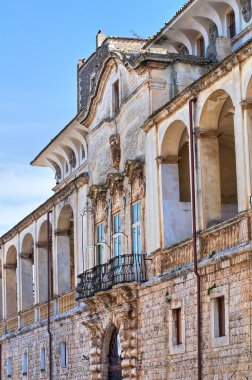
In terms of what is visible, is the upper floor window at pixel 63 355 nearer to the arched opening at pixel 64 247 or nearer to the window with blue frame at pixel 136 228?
the arched opening at pixel 64 247

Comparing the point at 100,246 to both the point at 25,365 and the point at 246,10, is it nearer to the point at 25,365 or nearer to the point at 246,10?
the point at 246,10

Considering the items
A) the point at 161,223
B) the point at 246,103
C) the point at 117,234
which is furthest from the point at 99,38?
the point at 246,103

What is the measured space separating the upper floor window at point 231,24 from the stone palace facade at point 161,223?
0.06 m

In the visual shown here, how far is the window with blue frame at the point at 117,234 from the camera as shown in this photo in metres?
33.7

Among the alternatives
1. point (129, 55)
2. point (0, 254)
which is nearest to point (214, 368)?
point (129, 55)

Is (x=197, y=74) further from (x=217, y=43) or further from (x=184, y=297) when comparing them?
(x=184, y=297)

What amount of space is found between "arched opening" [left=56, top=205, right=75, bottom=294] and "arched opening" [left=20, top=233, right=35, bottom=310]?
512 centimetres

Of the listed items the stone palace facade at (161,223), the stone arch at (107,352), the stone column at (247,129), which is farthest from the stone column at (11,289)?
the stone column at (247,129)

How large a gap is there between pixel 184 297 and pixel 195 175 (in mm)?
3269

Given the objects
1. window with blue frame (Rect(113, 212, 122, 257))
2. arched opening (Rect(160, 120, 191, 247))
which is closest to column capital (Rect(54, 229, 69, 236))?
window with blue frame (Rect(113, 212, 122, 257))

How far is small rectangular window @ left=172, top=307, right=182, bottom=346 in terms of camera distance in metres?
28.1

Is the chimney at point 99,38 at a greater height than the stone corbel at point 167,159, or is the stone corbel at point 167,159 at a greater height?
the chimney at point 99,38

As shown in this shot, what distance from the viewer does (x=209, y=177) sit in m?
27.4

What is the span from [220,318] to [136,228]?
→ 23.5 ft
